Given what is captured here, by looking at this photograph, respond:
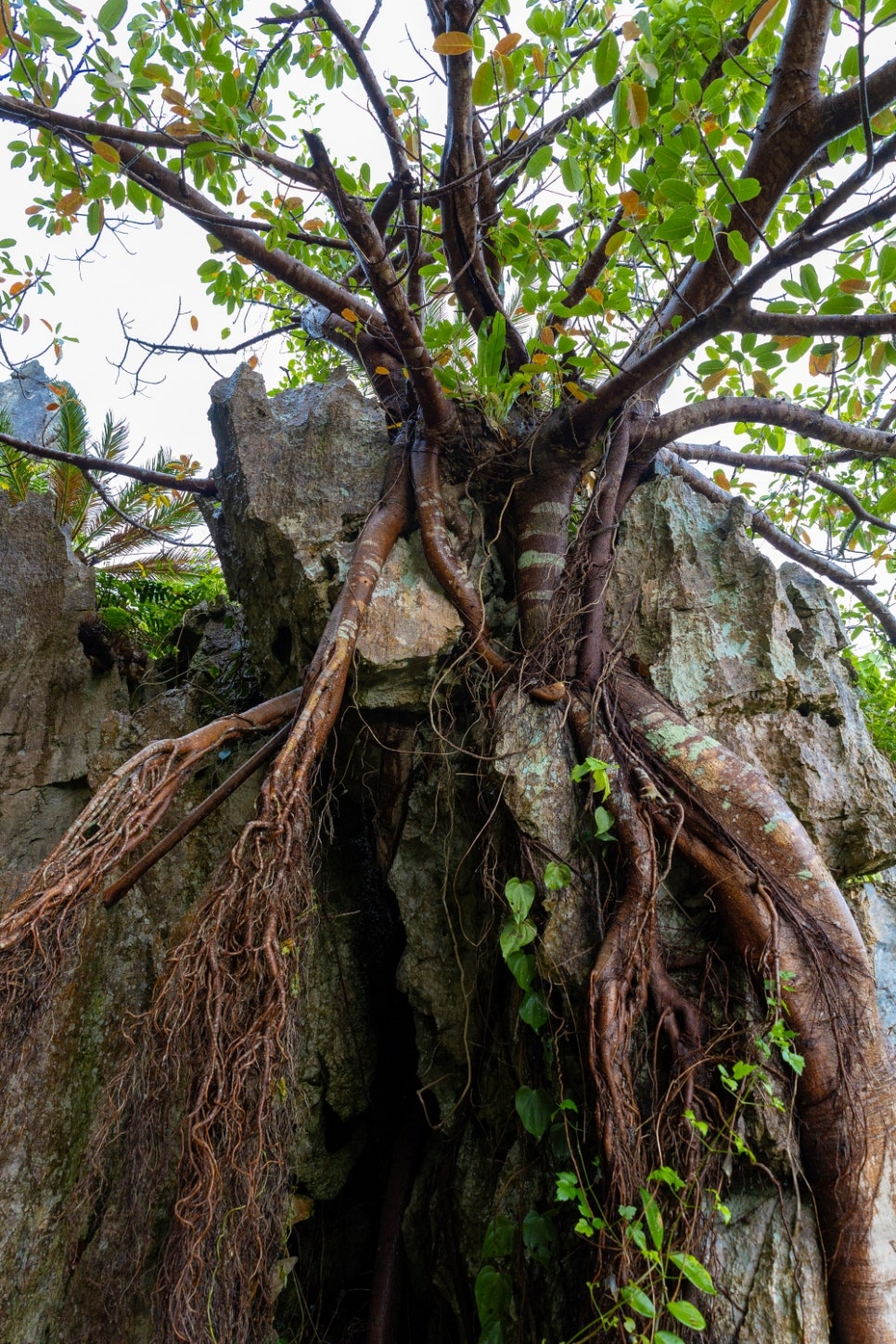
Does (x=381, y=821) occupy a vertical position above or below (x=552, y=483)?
below

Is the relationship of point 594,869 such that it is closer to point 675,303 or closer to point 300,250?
point 675,303

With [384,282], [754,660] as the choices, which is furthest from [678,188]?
[754,660]

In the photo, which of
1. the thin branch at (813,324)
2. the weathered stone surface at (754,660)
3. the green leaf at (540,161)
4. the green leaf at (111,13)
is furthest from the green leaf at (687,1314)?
the green leaf at (111,13)

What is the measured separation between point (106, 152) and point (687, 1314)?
3889 millimetres

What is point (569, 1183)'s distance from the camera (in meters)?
2.07

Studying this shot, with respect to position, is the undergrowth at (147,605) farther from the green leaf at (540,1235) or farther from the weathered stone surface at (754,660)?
the green leaf at (540,1235)

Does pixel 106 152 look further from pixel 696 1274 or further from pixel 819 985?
pixel 696 1274

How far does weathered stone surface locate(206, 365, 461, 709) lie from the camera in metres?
3.20

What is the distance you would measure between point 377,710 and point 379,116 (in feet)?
7.17

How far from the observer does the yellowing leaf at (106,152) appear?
8.81 ft

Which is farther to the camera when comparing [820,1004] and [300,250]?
[300,250]

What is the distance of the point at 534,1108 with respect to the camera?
94.5 inches

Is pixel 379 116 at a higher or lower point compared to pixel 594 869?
higher

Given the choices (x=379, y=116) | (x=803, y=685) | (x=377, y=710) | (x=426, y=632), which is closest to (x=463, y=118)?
(x=379, y=116)
